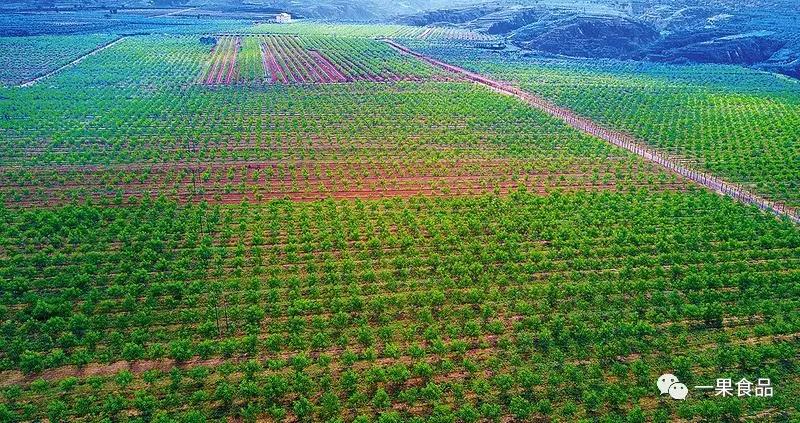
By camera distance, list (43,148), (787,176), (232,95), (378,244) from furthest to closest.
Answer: (232,95) → (43,148) → (787,176) → (378,244)

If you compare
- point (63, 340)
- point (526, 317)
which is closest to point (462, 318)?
point (526, 317)

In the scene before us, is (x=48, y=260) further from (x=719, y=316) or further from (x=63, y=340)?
(x=719, y=316)

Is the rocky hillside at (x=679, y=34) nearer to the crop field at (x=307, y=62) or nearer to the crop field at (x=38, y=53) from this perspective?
the crop field at (x=307, y=62)

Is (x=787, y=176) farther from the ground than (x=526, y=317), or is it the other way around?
(x=787, y=176)
